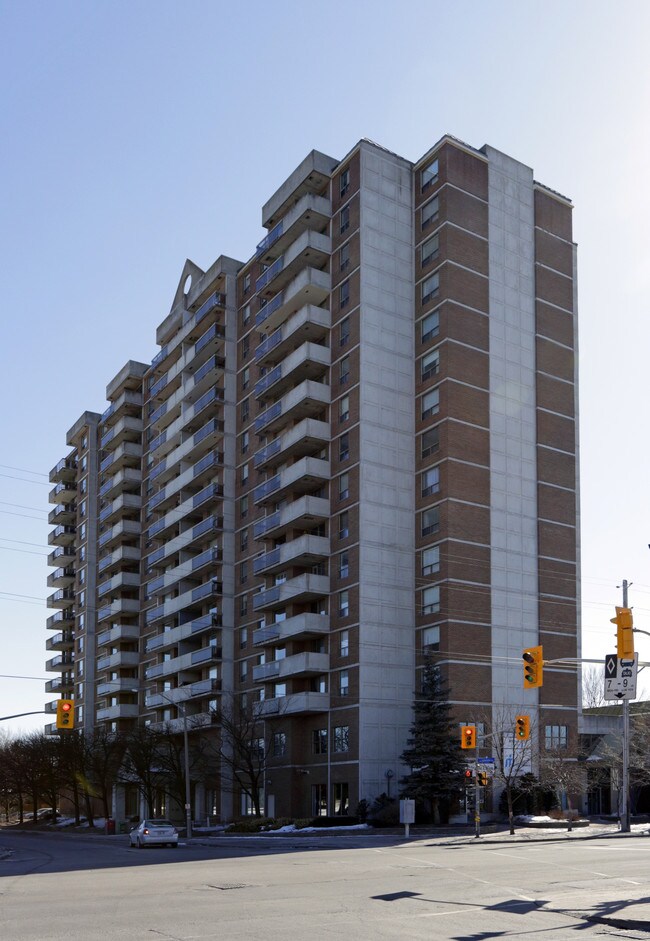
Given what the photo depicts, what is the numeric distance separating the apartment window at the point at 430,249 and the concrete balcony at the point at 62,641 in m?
66.8

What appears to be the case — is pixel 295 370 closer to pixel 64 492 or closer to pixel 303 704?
pixel 303 704

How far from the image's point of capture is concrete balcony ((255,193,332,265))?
7350 centimetres

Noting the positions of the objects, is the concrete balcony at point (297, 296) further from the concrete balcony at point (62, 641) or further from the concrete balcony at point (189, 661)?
the concrete balcony at point (62, 641)

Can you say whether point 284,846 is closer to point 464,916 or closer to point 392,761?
point 392,761

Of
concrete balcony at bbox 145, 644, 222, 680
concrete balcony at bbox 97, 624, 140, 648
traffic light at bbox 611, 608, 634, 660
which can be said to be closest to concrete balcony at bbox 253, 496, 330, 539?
concrete balcony at bbox 145, 644, 222, 680

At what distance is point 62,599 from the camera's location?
117500mm

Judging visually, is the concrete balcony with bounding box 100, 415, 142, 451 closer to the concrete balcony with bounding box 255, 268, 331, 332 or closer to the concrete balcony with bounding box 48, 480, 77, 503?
the concrete balcony with bounding box 48, 480, 77, 503

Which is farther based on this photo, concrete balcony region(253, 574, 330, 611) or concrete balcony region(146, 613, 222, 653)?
concrete balcony region(146, 613, 222, 653)

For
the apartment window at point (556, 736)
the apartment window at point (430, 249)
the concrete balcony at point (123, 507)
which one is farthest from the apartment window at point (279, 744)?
the concrete balcony at point (123, 507)

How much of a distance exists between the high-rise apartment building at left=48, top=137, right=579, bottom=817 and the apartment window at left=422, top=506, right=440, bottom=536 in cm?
20

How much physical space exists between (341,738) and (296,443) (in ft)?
63.5

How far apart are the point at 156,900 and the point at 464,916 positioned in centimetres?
679

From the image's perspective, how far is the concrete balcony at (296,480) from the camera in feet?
228

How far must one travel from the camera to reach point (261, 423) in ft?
249
